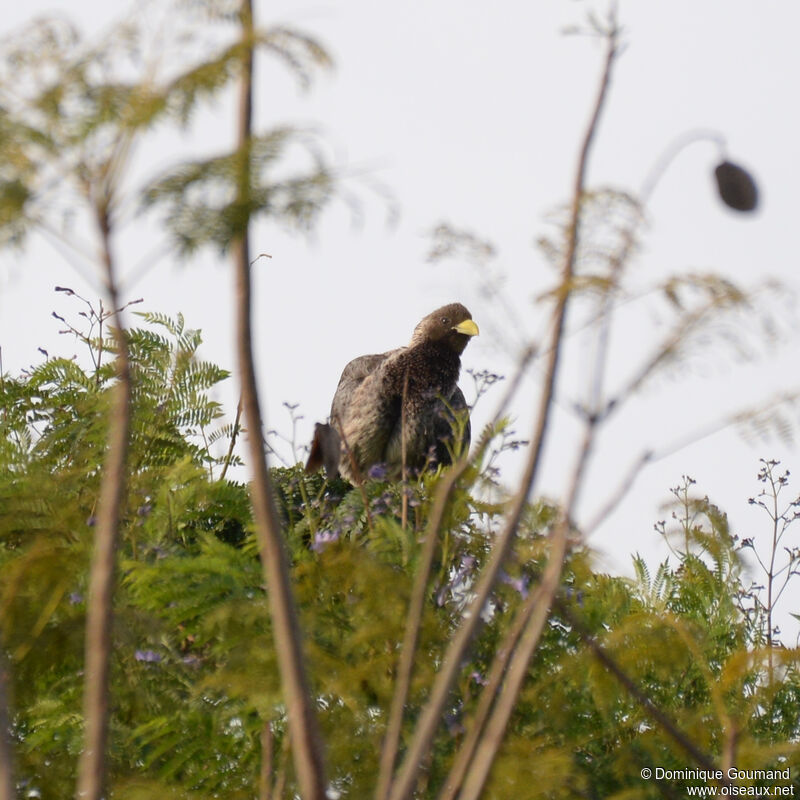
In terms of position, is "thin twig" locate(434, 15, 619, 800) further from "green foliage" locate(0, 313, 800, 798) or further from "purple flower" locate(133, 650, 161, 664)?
"purple flower" locate(133, 650, 161, 664)

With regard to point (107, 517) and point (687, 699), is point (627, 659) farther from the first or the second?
point (107, 517)

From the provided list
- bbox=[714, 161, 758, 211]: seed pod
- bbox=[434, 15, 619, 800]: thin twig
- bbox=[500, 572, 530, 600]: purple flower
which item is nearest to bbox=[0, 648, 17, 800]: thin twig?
bbox=[434, 15, 619, 800]: thin twig

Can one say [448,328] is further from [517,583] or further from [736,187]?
[736,187]

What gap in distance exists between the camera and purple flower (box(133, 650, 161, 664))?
10.3ft

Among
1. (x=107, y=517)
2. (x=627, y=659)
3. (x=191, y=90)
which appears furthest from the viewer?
(x=627, y=659)

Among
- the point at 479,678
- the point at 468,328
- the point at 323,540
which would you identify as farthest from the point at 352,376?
the point at 479,678

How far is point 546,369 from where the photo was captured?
1798 mm

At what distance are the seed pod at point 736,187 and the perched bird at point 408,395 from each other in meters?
4.76

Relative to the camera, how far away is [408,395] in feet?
24.2

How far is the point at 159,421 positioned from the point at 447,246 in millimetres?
2231

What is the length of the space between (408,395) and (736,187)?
210 inches

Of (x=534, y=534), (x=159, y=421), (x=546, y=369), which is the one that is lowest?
(x=546, y=369)

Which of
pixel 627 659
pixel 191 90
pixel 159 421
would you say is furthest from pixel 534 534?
pixel 191 90

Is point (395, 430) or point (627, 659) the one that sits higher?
point (395, 430)
